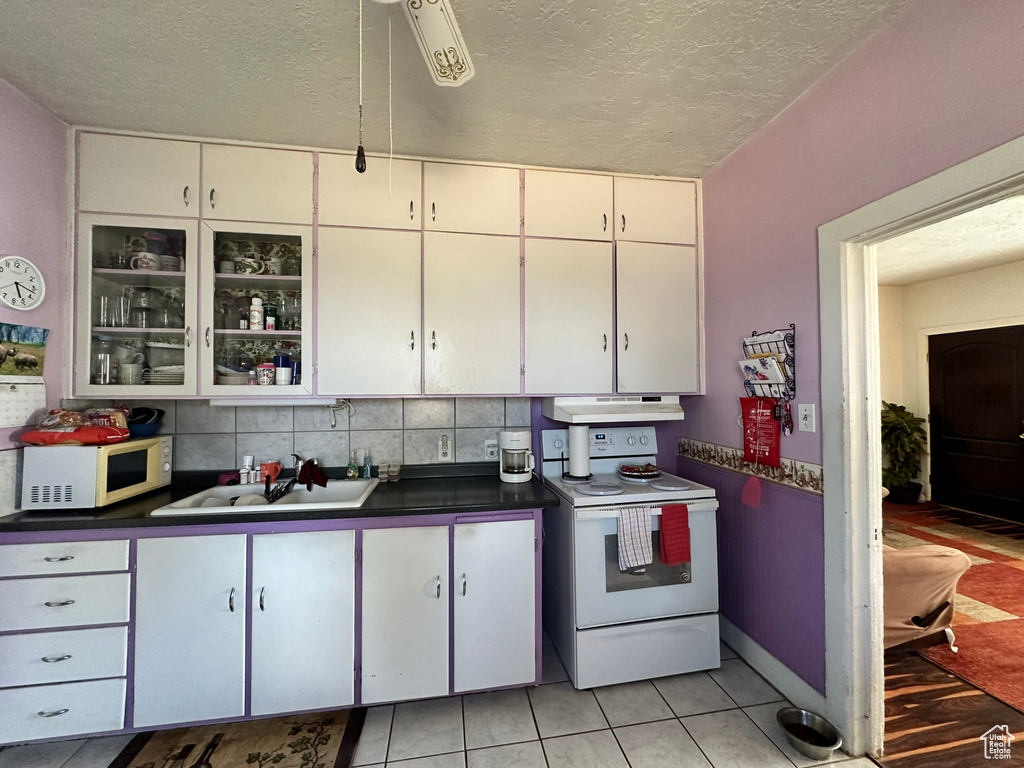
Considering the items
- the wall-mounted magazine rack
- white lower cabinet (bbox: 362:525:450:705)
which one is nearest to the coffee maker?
white lower cabinet (bbox: 362:525:450:705)

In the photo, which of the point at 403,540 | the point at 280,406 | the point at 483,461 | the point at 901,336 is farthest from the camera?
the point at 901,336

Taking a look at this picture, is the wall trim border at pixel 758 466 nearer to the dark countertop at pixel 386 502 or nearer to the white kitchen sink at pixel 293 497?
the dark countertop at pixel 386 502

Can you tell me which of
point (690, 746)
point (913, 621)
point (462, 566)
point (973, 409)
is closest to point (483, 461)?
point (462, 566)

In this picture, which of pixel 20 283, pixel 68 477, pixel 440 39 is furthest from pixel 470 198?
pixel 68 477

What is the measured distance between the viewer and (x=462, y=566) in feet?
6.23

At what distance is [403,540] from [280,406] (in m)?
1.11

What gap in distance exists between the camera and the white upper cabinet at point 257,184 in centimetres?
206

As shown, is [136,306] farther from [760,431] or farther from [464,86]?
[760,431]

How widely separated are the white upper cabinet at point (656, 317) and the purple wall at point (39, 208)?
8.62 ft

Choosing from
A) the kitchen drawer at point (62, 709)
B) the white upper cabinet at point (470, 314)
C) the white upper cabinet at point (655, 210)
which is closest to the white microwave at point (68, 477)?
the kitchen drawer at point (62, 709)

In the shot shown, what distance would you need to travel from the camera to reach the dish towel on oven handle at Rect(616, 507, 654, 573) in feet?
6.53

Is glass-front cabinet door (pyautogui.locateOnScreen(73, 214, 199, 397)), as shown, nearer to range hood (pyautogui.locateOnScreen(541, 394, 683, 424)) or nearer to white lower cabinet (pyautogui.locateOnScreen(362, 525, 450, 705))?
white lower cabinet (pyautogui.locateOnScreen(362, 525, 450, 705))

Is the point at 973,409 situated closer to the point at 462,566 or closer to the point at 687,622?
the point at 687,622

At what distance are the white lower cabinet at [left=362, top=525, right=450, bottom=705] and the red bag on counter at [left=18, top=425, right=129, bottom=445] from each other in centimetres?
119
